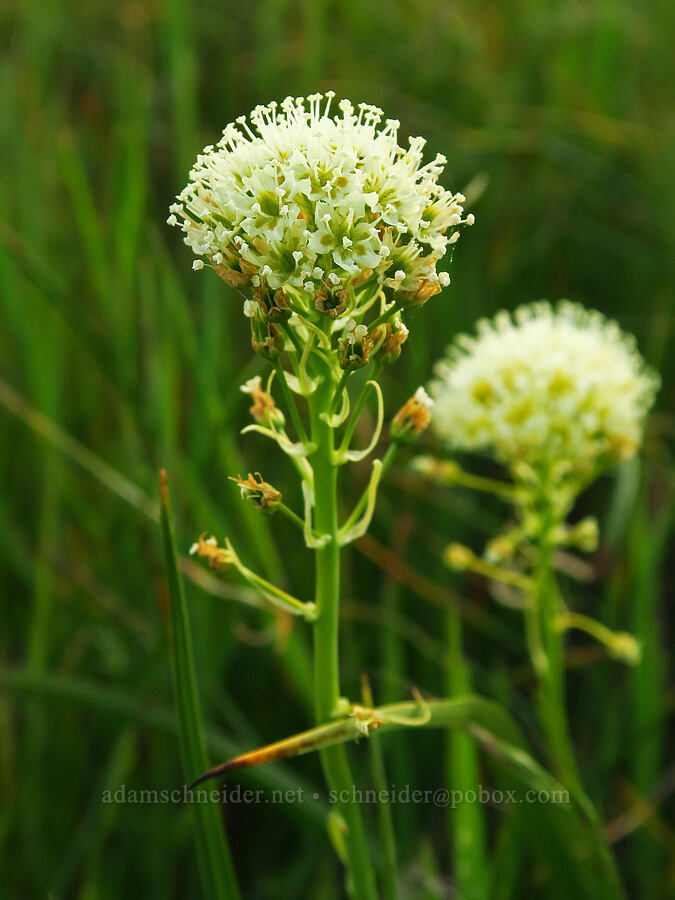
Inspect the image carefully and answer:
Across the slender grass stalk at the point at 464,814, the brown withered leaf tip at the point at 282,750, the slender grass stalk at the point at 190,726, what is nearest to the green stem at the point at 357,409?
the slender grass stalk at the point at 190,726

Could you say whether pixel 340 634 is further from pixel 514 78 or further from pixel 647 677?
pixel 514 78

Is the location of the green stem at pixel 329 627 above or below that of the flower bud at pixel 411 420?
below

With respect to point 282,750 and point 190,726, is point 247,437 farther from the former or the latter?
point 282,750

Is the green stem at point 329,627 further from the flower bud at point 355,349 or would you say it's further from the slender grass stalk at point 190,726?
the slender grass stalk at point 190,726

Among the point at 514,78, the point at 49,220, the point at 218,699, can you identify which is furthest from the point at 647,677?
the point at 514,78

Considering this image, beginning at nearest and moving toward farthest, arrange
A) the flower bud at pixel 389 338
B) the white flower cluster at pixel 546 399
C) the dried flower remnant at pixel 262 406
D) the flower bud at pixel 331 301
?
the flower bud at pixel 331 301 < the flower bud at pixel 389 338 < the dried flower remnant at pixel 262 406 < the white flower cluster at pixel 546 399

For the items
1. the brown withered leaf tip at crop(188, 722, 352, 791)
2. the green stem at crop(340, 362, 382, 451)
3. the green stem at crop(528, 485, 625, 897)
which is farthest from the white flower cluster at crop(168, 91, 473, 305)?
the green stem at crop(528, 485, 625, 897)

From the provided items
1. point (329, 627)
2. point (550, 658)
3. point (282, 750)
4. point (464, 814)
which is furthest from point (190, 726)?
point (550, 658)
